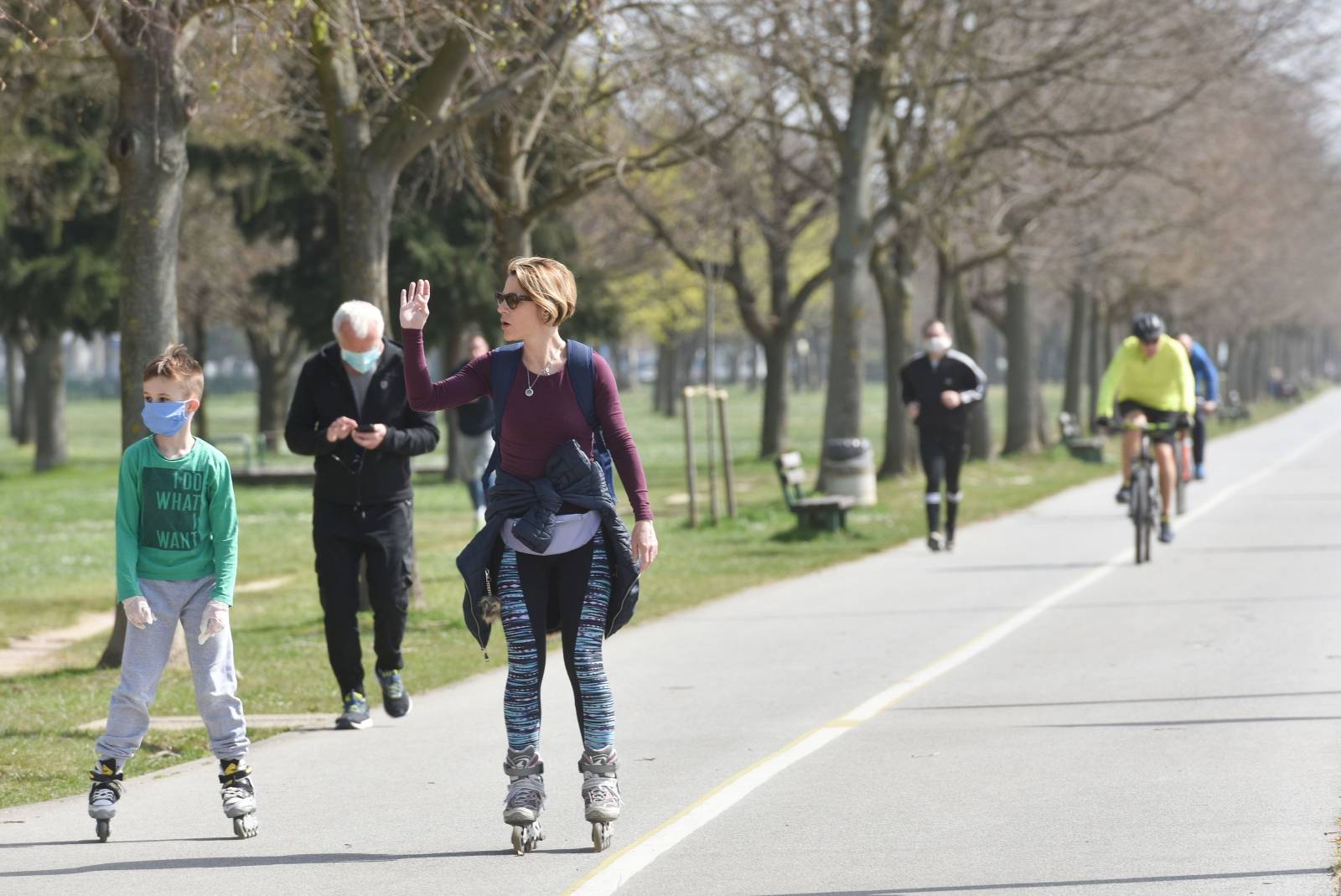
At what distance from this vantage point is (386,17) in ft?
44.9

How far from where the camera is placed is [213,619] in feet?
22.7

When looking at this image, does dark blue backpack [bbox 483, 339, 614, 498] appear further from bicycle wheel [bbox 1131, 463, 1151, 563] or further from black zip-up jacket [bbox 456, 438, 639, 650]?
bicycle wheel [bbox 1131, 463, 1151, 563]

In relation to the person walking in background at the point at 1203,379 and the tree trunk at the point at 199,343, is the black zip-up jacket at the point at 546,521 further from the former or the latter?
the tree trunk at the point at 199,343

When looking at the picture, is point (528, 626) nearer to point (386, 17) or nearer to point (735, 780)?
point (735, 780)

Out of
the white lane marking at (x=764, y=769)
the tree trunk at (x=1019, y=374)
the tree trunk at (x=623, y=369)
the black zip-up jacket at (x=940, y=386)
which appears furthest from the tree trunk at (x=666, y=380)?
the white lane marking at (x=764, y=769)

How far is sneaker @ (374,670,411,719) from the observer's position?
9.45 metres

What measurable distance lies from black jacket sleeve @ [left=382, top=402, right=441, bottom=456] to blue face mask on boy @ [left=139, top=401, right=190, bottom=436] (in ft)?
7.03

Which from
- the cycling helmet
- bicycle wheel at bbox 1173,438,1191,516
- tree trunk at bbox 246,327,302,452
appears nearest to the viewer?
the cycling helmet

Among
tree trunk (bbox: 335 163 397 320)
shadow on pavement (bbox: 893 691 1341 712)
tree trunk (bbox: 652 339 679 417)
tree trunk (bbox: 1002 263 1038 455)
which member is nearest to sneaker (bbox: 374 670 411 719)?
shadow on pavement (bbox: 893 691 1341 712)

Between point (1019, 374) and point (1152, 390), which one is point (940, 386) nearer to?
point (1152, 390)

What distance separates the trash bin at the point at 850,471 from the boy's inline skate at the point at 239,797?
16266 mm

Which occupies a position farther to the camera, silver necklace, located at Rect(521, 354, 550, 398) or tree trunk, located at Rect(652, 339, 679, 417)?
tree trunk, located at Rect(652, 339, 679, 417)

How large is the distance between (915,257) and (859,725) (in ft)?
77.1

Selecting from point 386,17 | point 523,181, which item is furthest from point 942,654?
point 523,181
